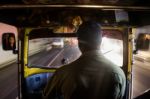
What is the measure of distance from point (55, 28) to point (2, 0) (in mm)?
2135

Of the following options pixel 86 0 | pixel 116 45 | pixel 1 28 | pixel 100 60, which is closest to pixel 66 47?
pixel 116 45

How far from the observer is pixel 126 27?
574 cm

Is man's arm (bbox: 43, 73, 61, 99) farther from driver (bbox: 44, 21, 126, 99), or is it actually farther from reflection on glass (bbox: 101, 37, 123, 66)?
reflection on glass (bbox: 101, 37, 123, 66)

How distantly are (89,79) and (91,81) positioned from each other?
0.03 m

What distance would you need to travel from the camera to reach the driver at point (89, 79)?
10.6 ft

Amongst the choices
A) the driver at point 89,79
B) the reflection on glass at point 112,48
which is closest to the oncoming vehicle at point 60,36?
the reflection on glass at point 112,48

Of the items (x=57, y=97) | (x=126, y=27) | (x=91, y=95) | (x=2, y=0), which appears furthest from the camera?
(x=126, y=27)

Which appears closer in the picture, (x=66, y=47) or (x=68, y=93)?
(x=68, y=93)

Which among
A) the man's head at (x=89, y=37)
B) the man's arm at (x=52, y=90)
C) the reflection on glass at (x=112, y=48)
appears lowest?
the man's arm at (x=52, y=90)

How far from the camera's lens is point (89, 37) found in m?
3.34

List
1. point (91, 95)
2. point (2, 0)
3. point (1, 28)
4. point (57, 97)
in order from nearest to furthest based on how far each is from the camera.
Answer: point (91, 95), point (57, 97), point (2, 0), point (1, 28)

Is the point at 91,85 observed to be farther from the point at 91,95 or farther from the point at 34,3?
the point at 34,3

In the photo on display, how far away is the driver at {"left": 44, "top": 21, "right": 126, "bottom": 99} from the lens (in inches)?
127

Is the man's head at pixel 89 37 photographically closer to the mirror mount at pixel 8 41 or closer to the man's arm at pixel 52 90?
the man's arm at pixel 52 90
